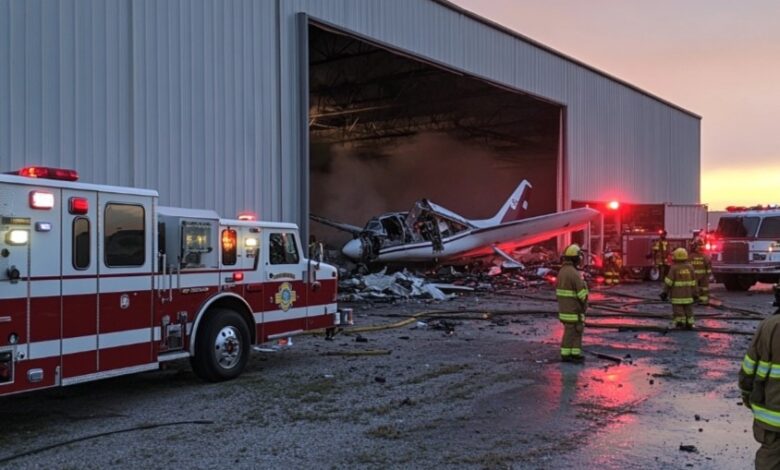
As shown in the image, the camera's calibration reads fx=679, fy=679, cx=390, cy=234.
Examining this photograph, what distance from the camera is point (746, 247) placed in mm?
20297

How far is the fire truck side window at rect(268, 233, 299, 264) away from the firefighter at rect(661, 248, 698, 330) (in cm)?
695

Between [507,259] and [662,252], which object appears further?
[507,259]

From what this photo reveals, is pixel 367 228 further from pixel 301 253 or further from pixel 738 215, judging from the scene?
pixel 301 253

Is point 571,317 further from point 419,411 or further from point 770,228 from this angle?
point 770,228

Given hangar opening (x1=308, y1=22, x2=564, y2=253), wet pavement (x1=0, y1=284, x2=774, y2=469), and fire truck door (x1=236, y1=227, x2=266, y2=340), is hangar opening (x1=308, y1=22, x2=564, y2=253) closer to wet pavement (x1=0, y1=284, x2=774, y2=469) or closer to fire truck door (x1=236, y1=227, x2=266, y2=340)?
wet pavement (x1=0, y1=284, x2=774, y2=469)

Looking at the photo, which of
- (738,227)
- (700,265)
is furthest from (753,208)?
(700,265)

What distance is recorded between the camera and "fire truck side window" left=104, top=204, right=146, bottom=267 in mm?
6590

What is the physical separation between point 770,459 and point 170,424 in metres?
4.86

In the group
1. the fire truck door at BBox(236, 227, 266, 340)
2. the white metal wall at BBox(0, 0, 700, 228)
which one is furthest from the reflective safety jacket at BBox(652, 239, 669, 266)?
the fire truck door at BBox(236, 227, 266, 340)

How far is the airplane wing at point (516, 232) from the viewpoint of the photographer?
24.8 meters

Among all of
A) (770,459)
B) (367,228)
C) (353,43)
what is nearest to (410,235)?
(367,228)

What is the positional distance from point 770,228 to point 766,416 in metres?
18.8

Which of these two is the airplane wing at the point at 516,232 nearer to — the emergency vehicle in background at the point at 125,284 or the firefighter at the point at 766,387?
the emergency vehicle in background at the point at 125,284

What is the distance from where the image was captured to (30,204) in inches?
229
